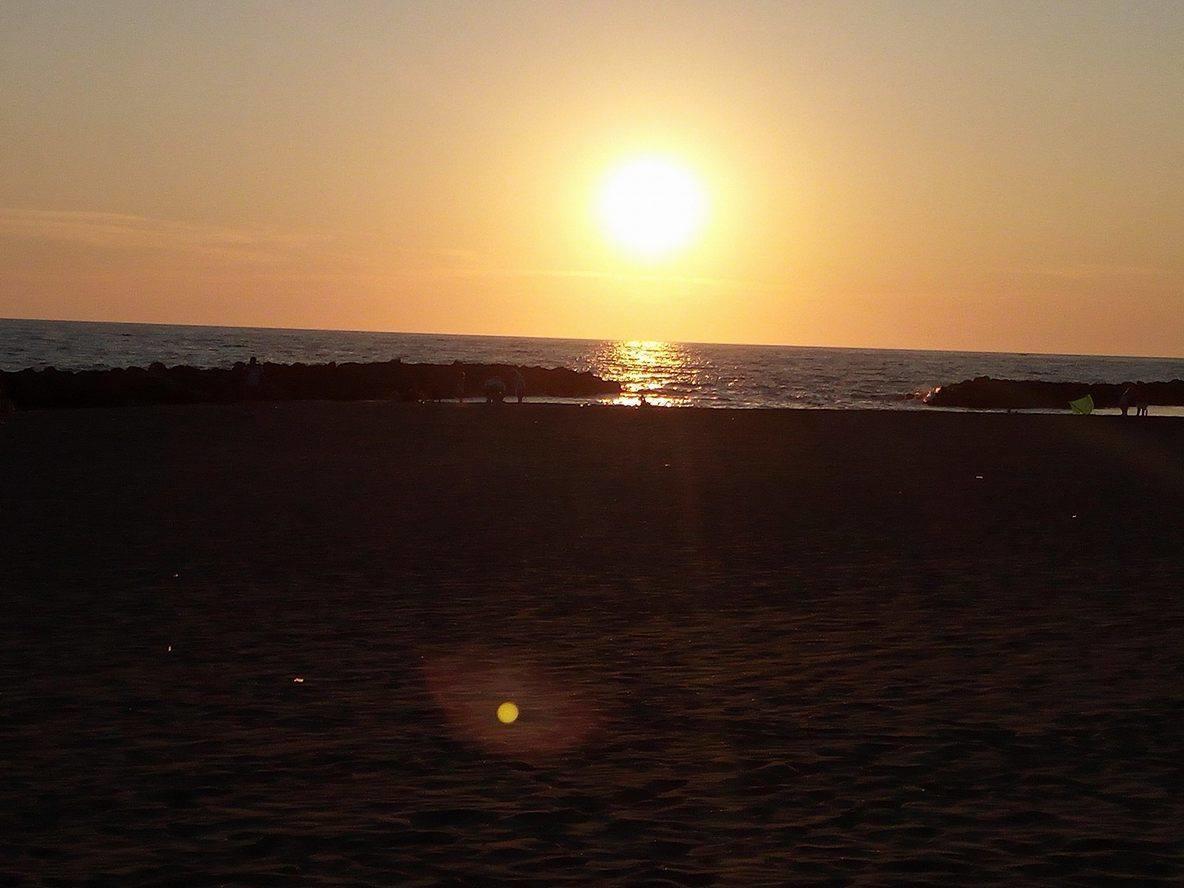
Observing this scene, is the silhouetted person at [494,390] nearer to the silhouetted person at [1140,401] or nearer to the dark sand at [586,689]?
the silhouetted person at [1140,401]

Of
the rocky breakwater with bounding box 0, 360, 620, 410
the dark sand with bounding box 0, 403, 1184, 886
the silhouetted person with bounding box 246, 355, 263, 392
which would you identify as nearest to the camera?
the dark sand with bounding box 0, 403, 1184, 886

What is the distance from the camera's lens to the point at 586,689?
9305 mm

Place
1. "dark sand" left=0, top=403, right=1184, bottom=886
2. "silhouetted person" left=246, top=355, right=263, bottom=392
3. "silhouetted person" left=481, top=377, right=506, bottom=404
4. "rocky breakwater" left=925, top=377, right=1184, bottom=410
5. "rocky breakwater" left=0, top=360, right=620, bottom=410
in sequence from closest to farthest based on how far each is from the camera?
"dark sand" left=0, top=403, right=1184, bottom=886, "rocky breakwater" left=0, top=360, right=620, bottom=410, "silhouetted person" left=481, top=377, right=506, bottom=404, "silhouetted person" left=246, top=355, right=263, bottom=392, "rocky breakwater" left=925, top=377, right=1184, bottom=410

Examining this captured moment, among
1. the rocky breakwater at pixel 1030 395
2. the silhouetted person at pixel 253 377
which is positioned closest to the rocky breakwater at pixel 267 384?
the silhouetted person at pixel 253 377

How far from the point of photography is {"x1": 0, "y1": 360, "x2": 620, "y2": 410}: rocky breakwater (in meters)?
50.2

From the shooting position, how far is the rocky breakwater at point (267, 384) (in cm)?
5025

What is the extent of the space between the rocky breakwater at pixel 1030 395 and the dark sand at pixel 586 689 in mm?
62361

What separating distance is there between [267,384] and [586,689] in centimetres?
5183

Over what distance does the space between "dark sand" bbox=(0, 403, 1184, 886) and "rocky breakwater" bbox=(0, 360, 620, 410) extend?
1193 inches

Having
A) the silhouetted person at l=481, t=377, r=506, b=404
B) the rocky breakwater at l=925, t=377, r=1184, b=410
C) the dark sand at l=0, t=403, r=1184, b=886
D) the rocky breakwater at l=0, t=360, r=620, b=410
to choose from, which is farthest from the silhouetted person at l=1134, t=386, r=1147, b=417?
the dark sand at l=0, t=403, r=1184, b=886

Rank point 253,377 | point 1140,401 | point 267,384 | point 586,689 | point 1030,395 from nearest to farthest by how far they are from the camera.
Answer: point 586,689
point 253,377
point 267,384
point 1140,401
point 1030,395

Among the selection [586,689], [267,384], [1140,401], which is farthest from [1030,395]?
[586,689]

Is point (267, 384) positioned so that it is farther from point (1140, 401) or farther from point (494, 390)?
point (1140, 401)

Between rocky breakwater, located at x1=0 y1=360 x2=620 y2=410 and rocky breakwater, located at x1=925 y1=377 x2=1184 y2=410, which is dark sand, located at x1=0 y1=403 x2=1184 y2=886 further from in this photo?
rocky breakwater, located at x1=925 y1=377 x2=1184 y2=410
